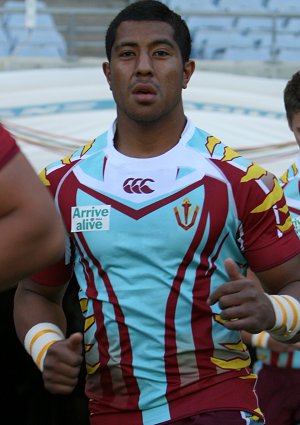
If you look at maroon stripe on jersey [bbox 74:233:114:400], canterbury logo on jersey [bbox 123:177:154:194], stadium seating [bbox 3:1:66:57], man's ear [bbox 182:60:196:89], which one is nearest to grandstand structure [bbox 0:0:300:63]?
stadium seating [bbox 3:1:66:57]

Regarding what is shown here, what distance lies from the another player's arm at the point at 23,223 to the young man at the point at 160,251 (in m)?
1.09

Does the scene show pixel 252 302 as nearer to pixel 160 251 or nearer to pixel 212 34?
pixel 160 251

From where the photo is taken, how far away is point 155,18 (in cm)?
342

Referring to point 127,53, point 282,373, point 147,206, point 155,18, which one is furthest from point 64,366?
point 282,373

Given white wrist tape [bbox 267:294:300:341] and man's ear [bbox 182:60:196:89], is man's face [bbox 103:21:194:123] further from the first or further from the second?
white wrist tape [bbox 267:294:300:341]

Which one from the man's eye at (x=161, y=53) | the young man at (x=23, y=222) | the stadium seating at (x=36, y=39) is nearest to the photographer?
the young man at (x=23, y=222)

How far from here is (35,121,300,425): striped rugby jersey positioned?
320 cm

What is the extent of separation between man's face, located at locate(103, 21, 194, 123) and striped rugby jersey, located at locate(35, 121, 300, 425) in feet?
0.58

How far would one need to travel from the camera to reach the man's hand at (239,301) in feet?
9.45

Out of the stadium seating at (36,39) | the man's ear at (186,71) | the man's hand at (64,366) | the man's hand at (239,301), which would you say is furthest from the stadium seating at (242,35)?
the man's hand at (64,366)

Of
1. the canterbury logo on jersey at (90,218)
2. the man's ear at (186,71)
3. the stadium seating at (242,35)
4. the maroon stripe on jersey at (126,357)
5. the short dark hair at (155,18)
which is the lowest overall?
the stadium seating at (242,35)

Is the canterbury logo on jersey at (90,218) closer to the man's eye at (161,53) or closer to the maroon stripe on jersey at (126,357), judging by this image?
the maroon stripe on jersey at (126,357)

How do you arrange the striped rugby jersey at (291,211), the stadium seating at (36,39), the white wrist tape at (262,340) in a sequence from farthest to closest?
the stadium seating at (36,39), the white wrist tape at (262,340), the striped rugby jersey at (291,211)

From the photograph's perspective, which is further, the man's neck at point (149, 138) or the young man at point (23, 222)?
the man's neck at point (149, 138)
